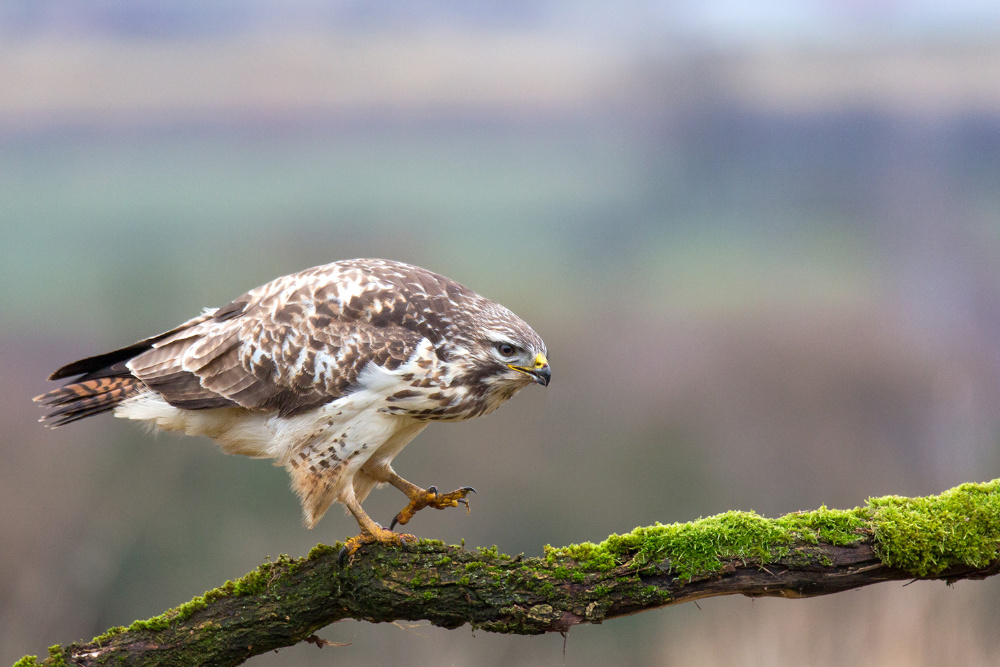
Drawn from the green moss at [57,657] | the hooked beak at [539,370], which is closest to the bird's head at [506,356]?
the hooked beak at [539,370]

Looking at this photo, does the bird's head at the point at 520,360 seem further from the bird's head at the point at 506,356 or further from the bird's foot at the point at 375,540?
the bird's foot at the point at 375,540

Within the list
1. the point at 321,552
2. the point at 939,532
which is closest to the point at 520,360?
the point at 321,552

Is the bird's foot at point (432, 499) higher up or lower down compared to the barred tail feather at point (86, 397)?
lower down

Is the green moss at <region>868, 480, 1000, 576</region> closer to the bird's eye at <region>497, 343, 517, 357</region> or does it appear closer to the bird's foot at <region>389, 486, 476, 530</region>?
the bird's eye at <region>497, 343, 517, 357</region>

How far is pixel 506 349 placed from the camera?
9.58 feet

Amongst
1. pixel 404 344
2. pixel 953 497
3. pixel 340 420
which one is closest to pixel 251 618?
pixel 340 420

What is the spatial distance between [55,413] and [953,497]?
10.4 feet

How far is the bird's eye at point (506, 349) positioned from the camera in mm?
2914

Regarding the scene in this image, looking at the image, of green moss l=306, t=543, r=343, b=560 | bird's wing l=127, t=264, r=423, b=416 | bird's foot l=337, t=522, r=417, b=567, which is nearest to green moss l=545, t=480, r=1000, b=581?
bird's foot l=337, t=522, r=417, b=567

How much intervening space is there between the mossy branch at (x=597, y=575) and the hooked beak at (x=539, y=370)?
56cm

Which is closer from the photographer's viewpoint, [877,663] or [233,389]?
[233,389]

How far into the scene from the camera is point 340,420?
9.53 ft

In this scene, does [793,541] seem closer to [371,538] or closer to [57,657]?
[371,538]

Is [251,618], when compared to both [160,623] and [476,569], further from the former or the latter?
[476,569]
